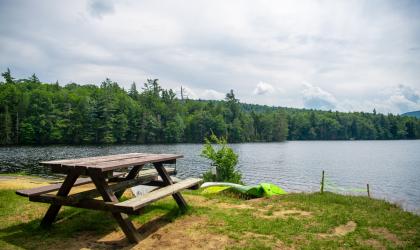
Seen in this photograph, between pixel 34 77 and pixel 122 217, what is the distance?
431ft

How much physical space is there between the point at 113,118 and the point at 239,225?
89.7 metres

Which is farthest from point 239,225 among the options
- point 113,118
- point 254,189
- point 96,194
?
point 113,118

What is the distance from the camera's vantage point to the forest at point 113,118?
8100 cm

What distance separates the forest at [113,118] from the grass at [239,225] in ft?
176

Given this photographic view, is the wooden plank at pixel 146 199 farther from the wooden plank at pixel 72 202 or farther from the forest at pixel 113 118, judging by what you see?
the forest at pixel 113 118

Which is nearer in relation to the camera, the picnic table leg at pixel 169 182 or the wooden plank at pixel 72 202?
the wooden plank at pixel 72 202

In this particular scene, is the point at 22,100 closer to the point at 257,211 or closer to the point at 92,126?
the point at 92,126

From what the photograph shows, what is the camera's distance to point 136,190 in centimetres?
1254

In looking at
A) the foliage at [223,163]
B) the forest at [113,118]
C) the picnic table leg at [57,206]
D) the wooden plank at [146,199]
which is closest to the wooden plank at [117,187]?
the picnic table leg at [57,206]

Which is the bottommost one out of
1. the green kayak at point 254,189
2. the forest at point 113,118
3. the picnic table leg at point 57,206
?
the green kayak at point 254,189

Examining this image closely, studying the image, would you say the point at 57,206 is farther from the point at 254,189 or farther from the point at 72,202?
the point at 254,189

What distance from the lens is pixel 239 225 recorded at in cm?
734

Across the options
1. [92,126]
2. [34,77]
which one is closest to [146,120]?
[92,126]

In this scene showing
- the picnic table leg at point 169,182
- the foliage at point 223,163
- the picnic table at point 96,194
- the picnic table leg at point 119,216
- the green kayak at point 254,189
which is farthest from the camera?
the foliage at point 223,163
